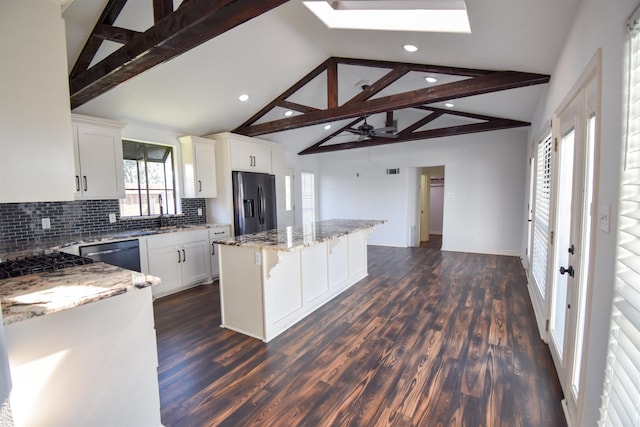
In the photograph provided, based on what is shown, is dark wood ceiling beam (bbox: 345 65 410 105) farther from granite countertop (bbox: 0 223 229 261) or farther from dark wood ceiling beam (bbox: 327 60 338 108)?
granite countertop (bbox: 0 223 229 261)

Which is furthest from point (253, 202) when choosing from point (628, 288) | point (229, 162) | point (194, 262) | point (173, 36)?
point (628, 288)

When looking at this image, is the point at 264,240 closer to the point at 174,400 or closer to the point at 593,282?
the point at 174,400

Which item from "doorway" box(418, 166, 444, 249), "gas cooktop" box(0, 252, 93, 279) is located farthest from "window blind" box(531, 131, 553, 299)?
"gas cooktop" box(0, 252, 93, 279)

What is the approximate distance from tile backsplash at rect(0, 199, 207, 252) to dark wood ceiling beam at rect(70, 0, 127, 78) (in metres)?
1.54

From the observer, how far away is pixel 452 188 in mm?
6289

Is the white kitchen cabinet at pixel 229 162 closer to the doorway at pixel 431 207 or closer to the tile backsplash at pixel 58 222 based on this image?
the tile backsplash at pixel 58 222

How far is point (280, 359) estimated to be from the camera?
2.37 m

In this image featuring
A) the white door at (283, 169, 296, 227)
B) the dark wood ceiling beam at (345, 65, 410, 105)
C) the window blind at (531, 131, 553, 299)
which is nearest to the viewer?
the window blind at (531, 131, 553, 299)

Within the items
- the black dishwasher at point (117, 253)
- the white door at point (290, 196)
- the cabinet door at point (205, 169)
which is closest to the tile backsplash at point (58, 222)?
the black dishwasher at point (117, 253)

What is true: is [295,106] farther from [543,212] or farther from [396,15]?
[543,212]

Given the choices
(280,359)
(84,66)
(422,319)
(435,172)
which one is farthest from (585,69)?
(435,172)

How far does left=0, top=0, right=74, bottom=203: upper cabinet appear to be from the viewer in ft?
5.65

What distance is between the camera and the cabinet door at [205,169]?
14.8 ft

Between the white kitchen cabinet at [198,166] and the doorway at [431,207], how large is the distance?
5.01 m
